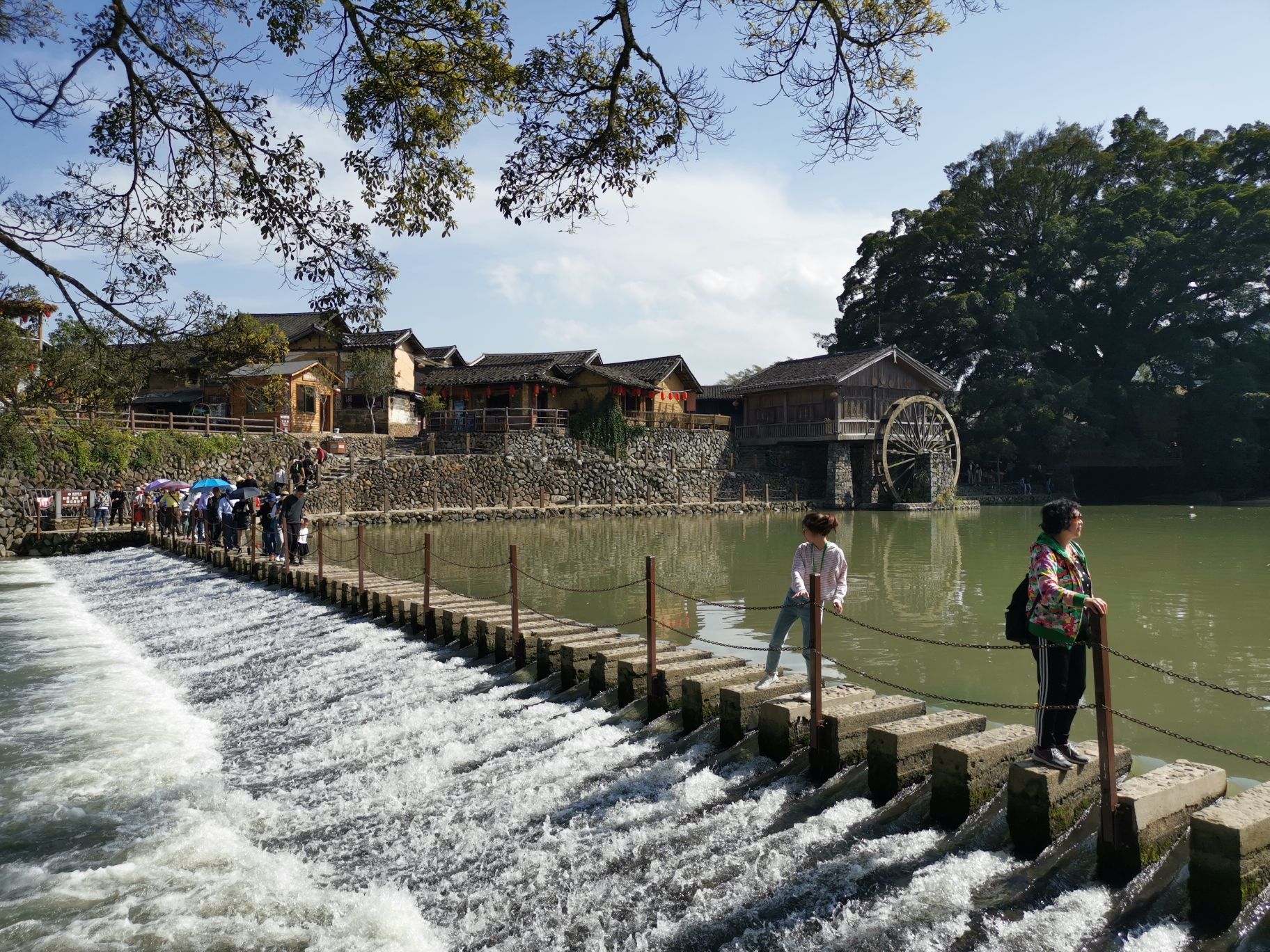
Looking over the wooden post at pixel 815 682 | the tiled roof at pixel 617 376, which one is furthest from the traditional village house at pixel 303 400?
the wooden post at pixel 815 682

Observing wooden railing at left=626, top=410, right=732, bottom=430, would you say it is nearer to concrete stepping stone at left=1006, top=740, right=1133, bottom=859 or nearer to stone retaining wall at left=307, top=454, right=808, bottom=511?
stone retaining wall at left=307, top=454, right=808, bottom=511

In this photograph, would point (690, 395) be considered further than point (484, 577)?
Yes

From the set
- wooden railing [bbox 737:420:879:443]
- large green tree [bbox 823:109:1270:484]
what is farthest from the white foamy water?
large green tree [bbox 823:109:1270:484]

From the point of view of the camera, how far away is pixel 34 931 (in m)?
4.58

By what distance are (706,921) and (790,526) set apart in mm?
29640

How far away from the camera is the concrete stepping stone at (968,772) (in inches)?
187

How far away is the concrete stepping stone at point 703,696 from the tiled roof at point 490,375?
123ft

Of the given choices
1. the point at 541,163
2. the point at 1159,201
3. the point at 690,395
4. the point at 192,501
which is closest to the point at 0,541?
the point at 192,501

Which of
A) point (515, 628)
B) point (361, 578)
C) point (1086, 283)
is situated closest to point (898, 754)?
point (515, 628)

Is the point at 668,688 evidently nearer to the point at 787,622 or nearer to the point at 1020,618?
the point at 787,622

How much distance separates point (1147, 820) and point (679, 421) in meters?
43.4

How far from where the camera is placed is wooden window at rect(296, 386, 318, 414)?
1576 inches

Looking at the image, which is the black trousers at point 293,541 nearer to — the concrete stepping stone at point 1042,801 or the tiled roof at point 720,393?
the concrete stepping stone at point 1042,801

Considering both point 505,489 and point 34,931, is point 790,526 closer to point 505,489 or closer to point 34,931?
point 505,489
